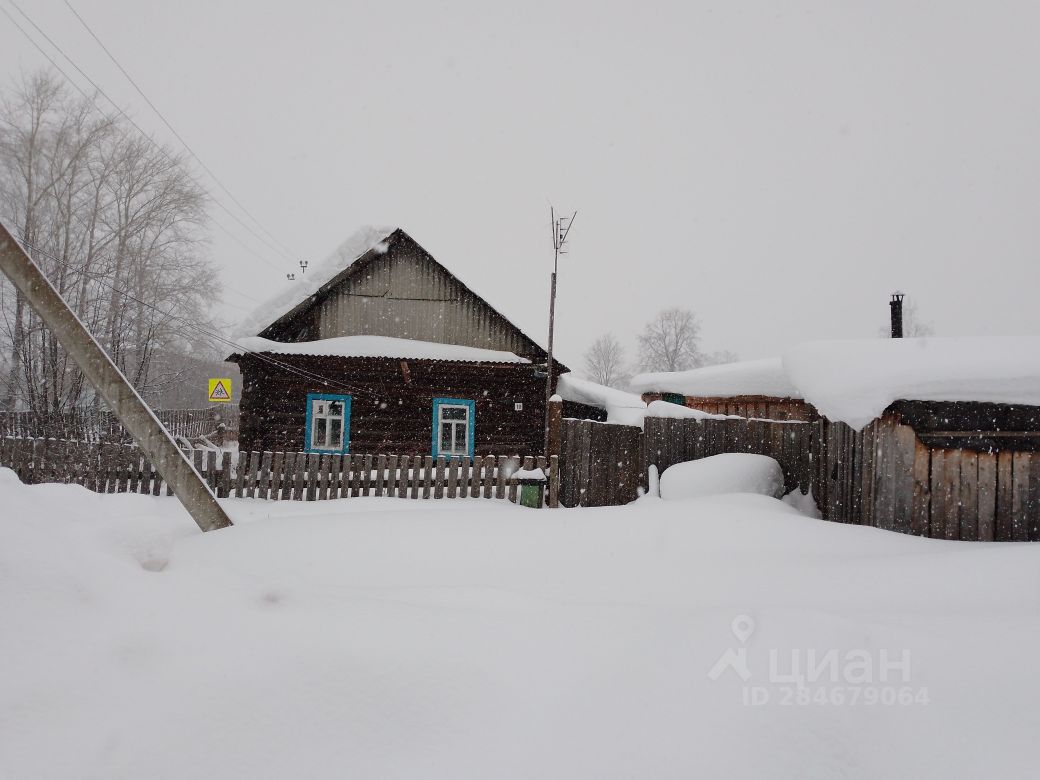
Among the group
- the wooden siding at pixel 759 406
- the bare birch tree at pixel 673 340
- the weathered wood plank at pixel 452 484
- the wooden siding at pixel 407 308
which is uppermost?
the bare birch tree at pixel 673 340

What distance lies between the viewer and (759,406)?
14.8 meters

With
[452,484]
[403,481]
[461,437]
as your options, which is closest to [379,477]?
[403,481]

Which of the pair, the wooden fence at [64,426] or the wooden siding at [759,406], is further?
the wooden fence at [64,426]

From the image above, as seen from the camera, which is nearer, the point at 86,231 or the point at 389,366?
the point at 389,366

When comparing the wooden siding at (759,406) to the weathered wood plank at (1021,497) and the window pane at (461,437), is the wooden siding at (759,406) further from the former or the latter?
the weathered wood plank at (1021,497)

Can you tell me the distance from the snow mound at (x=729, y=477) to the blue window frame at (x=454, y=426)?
7788mm

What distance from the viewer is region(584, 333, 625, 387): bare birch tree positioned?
65.7 m

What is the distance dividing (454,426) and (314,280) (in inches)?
213

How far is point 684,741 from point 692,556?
7.07 ft

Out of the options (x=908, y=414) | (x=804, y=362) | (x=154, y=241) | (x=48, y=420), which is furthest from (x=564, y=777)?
(x=154, y=241)

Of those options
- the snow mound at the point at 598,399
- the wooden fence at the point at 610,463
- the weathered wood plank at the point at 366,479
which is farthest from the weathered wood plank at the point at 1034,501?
the snow mound at the point at 598,399

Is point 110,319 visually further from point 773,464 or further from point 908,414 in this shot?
point 908,414

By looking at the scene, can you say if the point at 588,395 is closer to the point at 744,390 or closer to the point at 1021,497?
the point at 744,390

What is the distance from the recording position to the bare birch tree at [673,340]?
4816 centimetres
